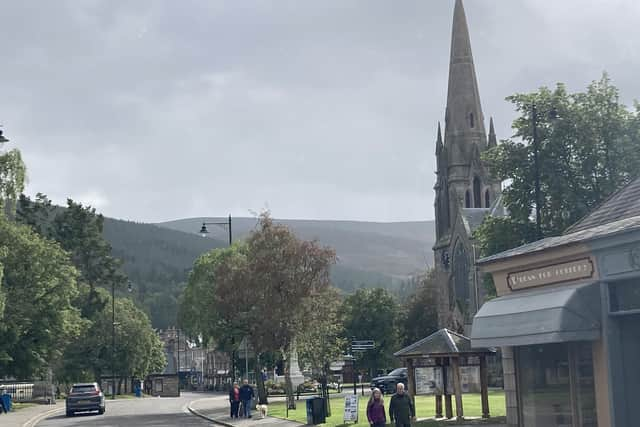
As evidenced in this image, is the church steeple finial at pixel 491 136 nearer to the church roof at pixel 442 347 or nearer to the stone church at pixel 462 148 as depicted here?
the stone church at pixel 462 148

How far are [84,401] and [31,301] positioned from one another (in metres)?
13.7

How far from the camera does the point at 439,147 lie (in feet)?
356

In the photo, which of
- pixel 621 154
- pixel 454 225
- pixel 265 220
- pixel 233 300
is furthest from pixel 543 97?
pixel 454 225

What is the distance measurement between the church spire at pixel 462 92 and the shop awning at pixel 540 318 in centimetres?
8341

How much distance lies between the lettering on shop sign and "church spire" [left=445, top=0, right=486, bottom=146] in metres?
83.4

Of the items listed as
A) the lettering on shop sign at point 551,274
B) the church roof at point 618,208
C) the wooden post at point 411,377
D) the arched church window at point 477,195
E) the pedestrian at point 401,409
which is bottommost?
the pedestrian at point 401,409

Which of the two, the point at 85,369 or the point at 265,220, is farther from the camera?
the point at 85,369

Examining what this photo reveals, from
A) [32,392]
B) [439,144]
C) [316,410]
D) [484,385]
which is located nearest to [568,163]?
[484,385]

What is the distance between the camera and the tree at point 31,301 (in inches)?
2228

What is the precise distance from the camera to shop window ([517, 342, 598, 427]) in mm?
19969

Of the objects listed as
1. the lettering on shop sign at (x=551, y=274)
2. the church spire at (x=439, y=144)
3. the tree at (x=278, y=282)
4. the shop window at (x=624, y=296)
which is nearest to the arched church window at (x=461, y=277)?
the church spire at (x=439, y=144)

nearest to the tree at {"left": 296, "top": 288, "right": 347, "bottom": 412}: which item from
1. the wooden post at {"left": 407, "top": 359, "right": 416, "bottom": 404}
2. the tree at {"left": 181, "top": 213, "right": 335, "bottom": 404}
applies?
the tree at {"left": 181, "top": 213, "right": 335, "bottom": 404}

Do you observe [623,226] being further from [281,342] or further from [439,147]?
[439,147]

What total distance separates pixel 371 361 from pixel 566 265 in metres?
88.3
